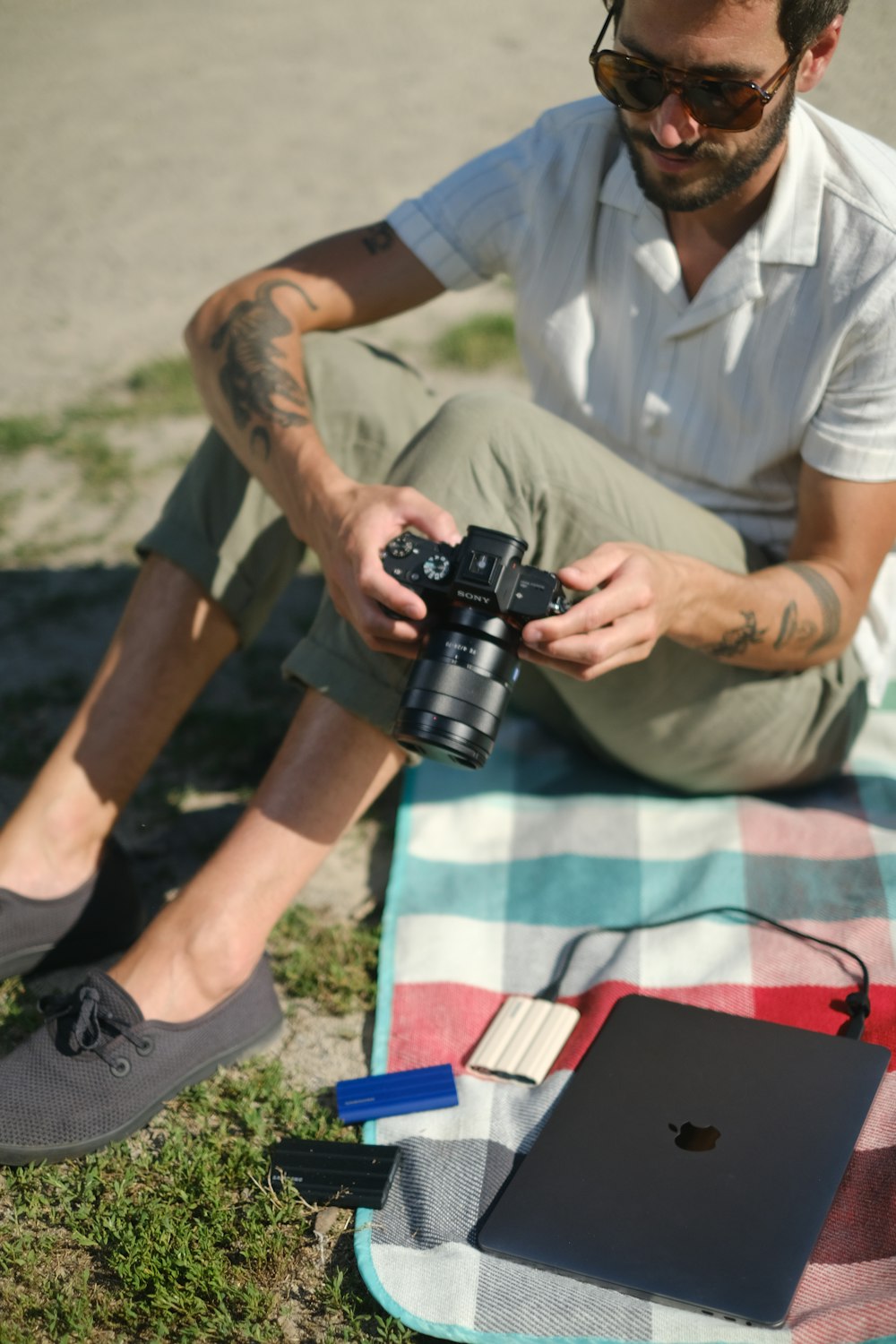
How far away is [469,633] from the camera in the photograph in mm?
1664

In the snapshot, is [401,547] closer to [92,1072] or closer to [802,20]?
[92,1072]

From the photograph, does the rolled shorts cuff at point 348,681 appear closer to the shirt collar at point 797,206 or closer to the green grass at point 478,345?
the shirt collar at point 797,206

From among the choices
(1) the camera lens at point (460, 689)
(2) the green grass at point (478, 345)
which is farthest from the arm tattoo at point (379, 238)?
(2) the green grass at point (478, 345)

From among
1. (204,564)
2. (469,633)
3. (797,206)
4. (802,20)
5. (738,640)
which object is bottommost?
(204,564)

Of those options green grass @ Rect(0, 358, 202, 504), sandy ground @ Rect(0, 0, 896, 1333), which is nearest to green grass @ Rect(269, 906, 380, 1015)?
sandy ground @ Rect(0, 0, 896, 1333)

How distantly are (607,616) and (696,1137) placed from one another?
690 mm

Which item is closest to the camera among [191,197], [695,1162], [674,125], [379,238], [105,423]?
[695,1162]

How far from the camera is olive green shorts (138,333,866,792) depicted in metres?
1.87

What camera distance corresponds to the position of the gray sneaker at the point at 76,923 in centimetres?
200

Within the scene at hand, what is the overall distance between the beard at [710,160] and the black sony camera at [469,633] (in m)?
0.70

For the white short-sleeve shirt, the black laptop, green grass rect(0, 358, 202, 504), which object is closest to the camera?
the black laptop

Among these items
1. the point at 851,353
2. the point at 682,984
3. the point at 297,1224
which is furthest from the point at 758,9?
the point at 297,1224

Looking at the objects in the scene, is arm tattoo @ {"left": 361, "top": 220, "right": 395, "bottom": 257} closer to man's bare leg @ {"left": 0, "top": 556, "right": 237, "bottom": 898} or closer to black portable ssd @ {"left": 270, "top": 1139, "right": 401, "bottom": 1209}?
man's bare leg @ {"left": 0, "top": 556, "right": 237, "bottom": 898}

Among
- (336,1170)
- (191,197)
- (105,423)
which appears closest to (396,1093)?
(336,1170)
